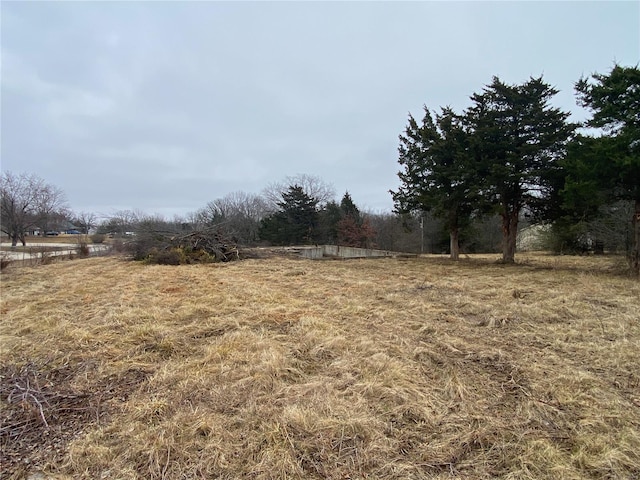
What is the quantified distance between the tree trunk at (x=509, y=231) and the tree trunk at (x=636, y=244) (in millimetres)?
3364

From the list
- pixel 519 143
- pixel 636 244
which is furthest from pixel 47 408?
pixel 519 143

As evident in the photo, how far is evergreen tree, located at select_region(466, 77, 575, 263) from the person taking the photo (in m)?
9.76

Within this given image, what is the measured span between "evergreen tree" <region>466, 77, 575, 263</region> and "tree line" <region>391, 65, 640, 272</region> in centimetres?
3

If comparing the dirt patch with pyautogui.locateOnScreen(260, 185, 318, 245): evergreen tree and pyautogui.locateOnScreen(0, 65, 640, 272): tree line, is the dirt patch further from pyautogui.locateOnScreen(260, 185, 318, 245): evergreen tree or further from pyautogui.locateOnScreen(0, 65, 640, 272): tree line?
pyautogui.locateOnScreen(260, 185, 318, 245): evergreen tree

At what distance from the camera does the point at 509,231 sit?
11.9 metres

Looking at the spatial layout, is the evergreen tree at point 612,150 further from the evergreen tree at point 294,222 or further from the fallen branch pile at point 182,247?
the evergreen tree at point 294,222

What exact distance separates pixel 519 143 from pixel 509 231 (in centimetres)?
326

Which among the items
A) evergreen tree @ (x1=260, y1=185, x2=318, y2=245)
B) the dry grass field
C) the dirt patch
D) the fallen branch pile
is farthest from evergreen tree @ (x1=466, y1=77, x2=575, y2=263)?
evergreen tree @ (x1=260, y1=185, x2=318, y2=245)

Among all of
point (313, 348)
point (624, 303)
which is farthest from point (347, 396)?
point (624, 303)

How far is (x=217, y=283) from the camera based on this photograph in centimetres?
776

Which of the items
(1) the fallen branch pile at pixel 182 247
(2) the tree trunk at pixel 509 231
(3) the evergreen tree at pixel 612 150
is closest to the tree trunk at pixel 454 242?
(2) the tree trunk at pixel 509 231

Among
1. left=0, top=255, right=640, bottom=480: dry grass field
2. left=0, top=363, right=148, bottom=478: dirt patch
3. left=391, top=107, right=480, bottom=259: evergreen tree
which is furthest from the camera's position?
left=391, top=107, right=480, bottom=259: evergreen tree

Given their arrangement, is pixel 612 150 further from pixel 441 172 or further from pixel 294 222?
pixel 294 222

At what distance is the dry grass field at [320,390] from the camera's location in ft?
5.98
